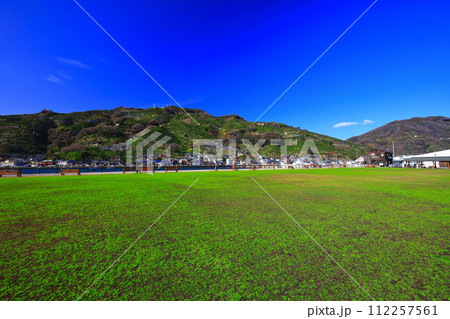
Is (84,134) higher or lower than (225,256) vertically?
higher

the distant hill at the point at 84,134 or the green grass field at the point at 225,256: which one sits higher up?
the distant hill at the point at 84,134

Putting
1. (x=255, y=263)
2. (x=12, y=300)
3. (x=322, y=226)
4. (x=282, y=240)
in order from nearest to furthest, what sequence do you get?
1. (x=12, y=300)
2. (x=255, y=263)
3. (x=282, y=240)
4. (x=322, y=226)

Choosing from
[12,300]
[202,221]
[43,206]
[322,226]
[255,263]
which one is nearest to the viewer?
[12,300]

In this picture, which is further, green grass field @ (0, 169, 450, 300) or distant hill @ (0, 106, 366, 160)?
distant hill @ (0, 106, 366, 160)

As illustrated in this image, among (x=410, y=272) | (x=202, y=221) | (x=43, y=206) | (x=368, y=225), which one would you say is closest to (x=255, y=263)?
(x=410, y=272)

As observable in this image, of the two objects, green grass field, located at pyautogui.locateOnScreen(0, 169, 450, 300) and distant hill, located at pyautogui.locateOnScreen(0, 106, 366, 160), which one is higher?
distant hill, located at pyautogui.locateOnScreen(0, 106, 366, 160)

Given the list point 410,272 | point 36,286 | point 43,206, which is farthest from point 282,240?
point 43,206

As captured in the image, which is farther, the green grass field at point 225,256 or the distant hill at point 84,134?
the distant hill at point 84,134

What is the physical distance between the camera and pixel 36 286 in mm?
2184

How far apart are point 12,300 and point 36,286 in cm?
20

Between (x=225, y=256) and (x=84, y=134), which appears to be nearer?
(x=225, y=256)
